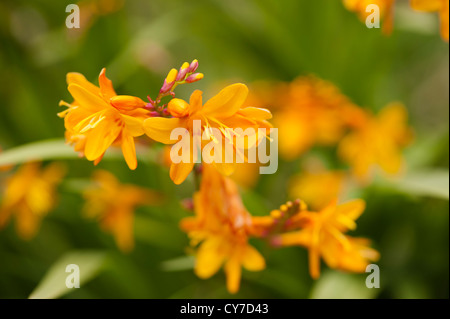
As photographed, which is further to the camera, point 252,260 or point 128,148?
point 252,260

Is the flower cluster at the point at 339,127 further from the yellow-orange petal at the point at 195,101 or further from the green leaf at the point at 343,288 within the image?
the yellow-orange petal at the point at 195,101

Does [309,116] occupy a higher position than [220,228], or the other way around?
[309,116]

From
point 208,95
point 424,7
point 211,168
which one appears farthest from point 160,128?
point 208,95

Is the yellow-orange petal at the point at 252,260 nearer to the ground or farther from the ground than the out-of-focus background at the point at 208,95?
nearer to the ground

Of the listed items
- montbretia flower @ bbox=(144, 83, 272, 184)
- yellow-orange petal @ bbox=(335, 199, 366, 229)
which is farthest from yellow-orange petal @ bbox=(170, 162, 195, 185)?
yellow-orange petal @ bbox=(335, 199, 366, 229)

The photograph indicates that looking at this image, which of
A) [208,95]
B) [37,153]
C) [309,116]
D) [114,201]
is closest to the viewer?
[37,153]

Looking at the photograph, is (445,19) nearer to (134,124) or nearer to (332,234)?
(332,234)

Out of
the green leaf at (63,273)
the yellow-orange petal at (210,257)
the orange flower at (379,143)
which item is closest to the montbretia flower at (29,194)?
the green leaf at (63,273)
